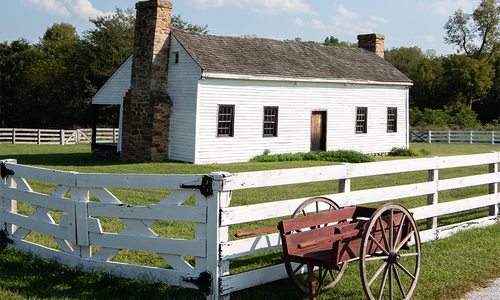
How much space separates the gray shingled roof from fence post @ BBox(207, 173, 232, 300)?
17.4 meters

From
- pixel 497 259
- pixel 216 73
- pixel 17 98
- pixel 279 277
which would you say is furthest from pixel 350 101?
pixel 17 98

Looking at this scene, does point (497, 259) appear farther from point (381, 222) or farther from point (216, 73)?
point (216, 73)

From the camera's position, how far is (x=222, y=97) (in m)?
23.9

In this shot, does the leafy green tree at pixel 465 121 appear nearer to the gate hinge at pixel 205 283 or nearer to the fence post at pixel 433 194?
the fence post at pixel 433 194

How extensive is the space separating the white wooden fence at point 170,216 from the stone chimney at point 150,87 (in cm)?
1599

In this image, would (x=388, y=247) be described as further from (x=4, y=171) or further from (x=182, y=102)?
(x=182, y=102)

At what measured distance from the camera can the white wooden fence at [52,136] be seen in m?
38.7

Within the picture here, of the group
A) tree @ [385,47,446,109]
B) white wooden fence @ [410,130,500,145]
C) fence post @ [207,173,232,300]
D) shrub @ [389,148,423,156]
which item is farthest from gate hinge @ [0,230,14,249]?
tree @ [385,47,446,109]

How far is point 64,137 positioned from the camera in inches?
1547

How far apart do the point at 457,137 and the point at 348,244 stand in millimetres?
41795

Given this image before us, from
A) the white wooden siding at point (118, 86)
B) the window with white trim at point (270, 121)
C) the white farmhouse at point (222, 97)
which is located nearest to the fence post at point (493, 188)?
the white farmhouse at point (222, 97)

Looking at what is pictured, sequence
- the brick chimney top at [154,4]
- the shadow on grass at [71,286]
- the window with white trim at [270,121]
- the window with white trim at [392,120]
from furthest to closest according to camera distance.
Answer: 1. the window with white trim at [392,120]
2. the window with white trim at [270,121]
3. the brick chimney top at [154,4]
4. the shadow on grass at [71,286]

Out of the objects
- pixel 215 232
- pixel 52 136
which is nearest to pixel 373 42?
pixel 52 136

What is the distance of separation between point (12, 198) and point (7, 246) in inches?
25.7
